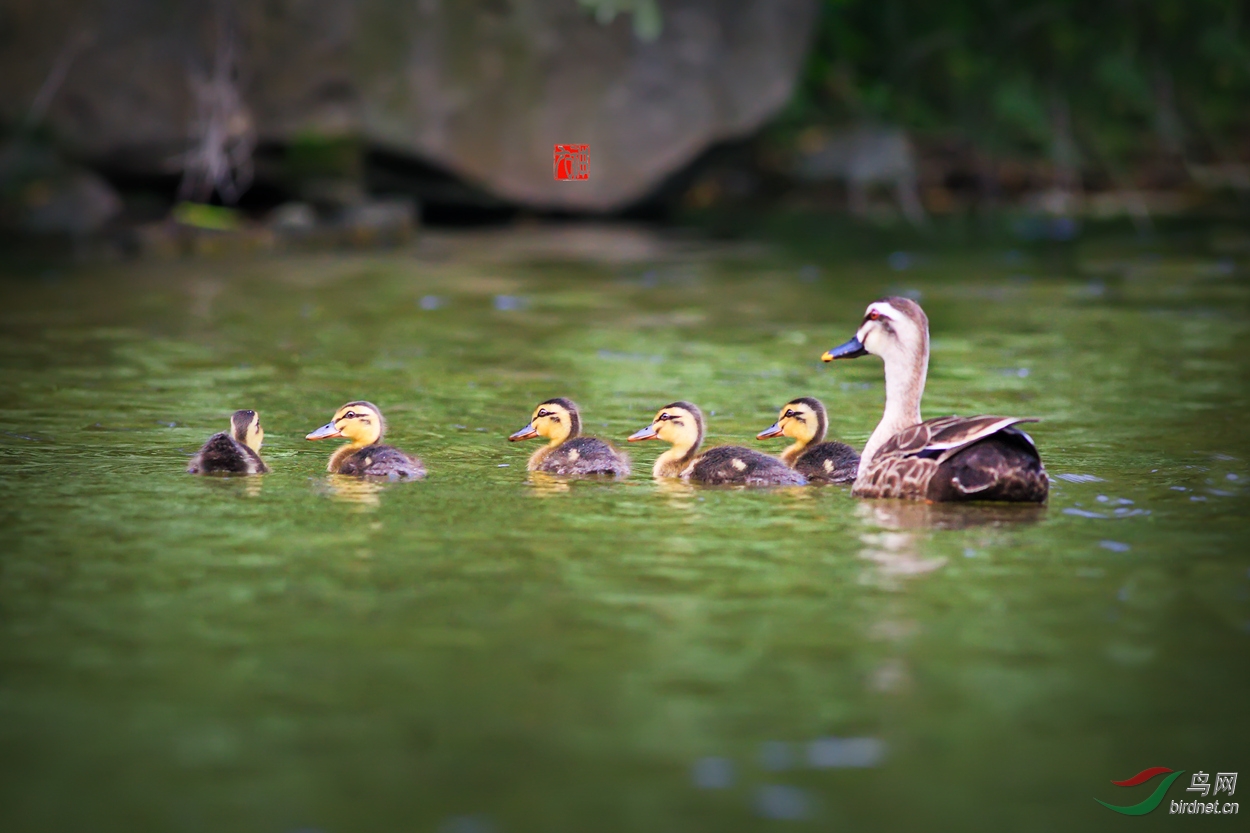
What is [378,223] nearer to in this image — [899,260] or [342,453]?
[899,260]

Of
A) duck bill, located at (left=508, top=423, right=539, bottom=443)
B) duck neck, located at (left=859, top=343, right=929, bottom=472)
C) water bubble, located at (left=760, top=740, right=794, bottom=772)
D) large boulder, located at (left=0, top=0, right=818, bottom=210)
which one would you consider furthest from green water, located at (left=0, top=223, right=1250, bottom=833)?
large boulder, located at (left=0, top=0, right=818, bottom=210)

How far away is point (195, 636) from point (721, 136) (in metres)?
17.7

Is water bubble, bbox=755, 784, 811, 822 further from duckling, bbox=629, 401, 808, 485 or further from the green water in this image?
duckling, bbox=629, 401, 808, 485

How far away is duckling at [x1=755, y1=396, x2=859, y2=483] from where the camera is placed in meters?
8.42

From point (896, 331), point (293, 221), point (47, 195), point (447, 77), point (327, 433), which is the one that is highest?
point (447, 77)

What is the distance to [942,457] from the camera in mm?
7484

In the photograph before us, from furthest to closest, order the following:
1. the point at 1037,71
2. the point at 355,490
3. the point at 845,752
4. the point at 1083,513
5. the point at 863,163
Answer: the point at 863,163 < the point at 1037,71 < the point at 355,490 < the point at 1083,513 < the point at 845,752

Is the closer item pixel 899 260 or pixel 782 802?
pixel 782 802

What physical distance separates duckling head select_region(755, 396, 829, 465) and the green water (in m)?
0.51

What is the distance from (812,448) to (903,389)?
582 mm

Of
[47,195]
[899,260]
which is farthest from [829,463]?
[47,195]

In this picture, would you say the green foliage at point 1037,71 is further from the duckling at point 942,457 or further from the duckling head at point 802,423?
the duckling at point 942,457

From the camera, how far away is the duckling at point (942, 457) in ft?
24.2

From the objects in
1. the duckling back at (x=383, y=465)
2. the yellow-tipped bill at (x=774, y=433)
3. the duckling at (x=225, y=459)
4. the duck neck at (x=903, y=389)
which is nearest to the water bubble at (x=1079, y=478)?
the duck neck at (x=903, y=389)
